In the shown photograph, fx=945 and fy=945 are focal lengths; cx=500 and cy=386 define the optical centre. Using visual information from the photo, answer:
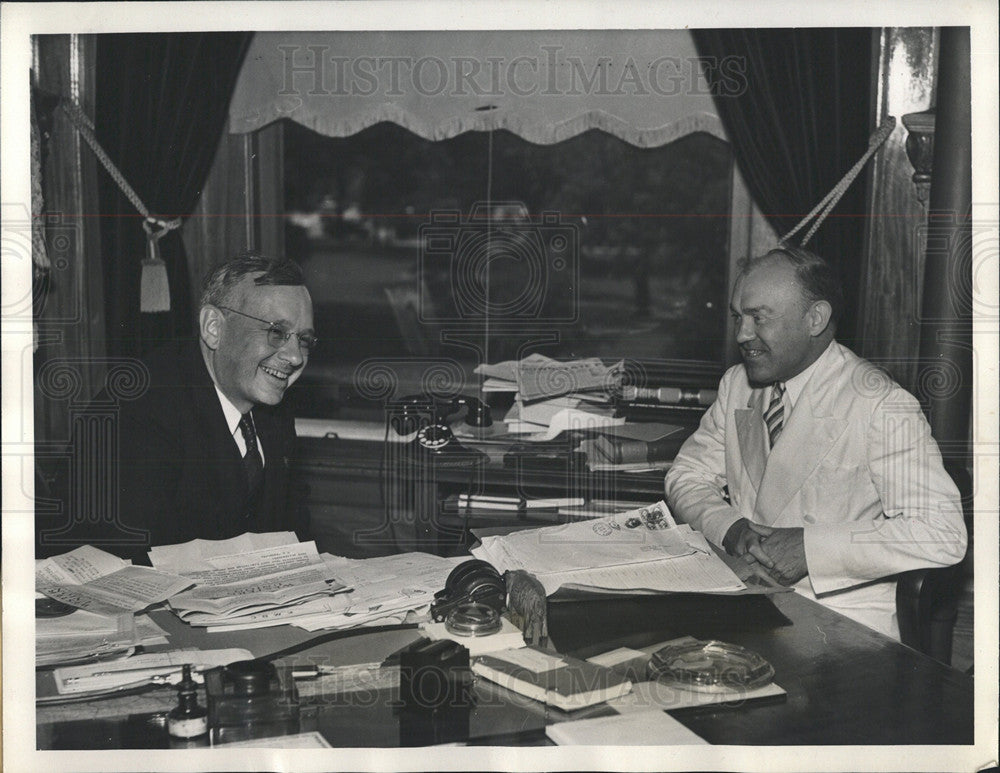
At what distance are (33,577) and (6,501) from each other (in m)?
0.17

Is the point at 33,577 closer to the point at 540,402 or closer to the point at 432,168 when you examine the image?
the point at 540,402

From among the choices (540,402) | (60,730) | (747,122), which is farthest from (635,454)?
(60,730)

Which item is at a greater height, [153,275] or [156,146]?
[156,146]

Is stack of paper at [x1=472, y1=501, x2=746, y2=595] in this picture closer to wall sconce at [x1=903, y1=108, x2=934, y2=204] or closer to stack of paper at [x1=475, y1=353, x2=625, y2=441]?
stack of paper at [x1=475, y1=353, x2=625, y2=441]

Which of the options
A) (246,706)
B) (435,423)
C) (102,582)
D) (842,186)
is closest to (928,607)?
(246,706)

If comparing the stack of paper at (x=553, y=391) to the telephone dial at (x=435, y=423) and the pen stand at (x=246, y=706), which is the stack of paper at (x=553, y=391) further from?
the pen stand at (x=246, y=706)

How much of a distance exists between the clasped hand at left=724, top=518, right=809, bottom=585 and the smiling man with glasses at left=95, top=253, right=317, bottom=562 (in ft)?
3.92

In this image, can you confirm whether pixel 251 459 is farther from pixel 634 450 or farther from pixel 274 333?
pixel 634 450

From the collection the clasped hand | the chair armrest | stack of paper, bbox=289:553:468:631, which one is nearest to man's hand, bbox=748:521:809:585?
the clasped hand

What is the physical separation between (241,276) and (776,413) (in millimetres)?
1404

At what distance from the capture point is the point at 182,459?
228cm

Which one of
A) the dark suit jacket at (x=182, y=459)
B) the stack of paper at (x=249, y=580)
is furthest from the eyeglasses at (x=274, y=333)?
the stack of paper at (x=249, y=580)

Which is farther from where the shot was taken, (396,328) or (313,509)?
(396,328)

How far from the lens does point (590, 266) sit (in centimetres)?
393
